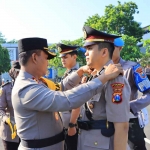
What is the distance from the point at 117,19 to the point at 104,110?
23.4 meters

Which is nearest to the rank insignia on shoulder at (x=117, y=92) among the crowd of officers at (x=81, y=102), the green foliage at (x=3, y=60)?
→ the crowd of officers at (x=81, y=102)

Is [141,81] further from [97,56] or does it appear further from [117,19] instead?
[117,19]

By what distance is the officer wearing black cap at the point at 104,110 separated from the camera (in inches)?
70.6

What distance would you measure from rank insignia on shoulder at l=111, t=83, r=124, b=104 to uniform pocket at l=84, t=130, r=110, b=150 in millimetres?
305

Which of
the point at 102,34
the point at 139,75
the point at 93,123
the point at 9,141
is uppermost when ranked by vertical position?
the point at 102,34

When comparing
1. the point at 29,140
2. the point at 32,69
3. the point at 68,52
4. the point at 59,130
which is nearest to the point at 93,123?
the point at 59,130

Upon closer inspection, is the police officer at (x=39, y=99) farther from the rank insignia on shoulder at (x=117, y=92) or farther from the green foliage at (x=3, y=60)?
the green foliage at (x=3, y=60)

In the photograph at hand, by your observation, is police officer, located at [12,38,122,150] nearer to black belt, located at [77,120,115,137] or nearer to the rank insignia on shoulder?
the rank insignia on shoulder

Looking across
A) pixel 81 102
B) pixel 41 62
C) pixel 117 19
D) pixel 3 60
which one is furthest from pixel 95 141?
pixel 3 60

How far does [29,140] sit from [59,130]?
271mm

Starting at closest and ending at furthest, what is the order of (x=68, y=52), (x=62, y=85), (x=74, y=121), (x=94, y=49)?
(x=94, y=49) < (x=74, y=121) < (x=62, y=85) < (x=68, y=52)

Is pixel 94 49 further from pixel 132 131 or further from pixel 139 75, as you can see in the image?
pixel 132 131

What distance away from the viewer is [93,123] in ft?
6.32

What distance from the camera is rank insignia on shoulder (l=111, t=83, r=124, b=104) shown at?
1776 mm
